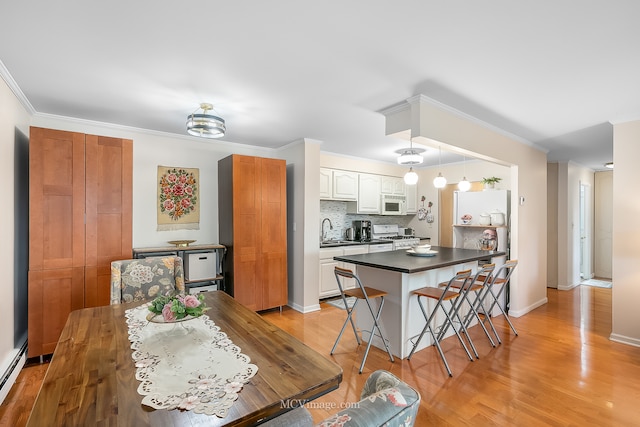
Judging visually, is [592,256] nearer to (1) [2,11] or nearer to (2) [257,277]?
(2) [257,277]

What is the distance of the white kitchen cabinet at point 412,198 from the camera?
260 inches

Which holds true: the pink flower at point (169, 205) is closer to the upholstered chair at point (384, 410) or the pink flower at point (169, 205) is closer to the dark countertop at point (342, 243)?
the dark countertop at point (342, 243)

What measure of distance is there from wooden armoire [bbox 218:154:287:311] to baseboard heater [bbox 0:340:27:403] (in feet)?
6.40

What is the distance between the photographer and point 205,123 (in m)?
3.01

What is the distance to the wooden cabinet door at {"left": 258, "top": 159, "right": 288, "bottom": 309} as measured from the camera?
4.17 metres

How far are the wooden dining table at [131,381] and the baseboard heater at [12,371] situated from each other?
1.32 metres

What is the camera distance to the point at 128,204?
3.20m

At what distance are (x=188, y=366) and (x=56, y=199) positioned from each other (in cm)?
262

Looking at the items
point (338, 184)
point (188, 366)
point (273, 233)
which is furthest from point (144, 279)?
point (338, 184)

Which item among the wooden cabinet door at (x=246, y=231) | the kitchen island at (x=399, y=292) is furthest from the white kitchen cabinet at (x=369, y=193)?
the kitchen island at (x=399, y=292)

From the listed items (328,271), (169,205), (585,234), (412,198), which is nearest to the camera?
(169,205)

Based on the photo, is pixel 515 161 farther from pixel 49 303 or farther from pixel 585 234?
pixel 49 303

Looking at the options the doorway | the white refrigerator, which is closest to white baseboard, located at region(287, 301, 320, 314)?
the white refrigerator

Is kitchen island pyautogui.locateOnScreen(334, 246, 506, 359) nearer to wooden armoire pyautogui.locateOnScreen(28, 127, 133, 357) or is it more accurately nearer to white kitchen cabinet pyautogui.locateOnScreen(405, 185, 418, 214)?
wooden armoire pyautogui.locateOnScreen(28, 127, 133, 357)
